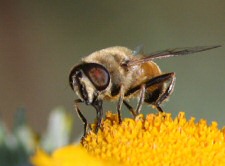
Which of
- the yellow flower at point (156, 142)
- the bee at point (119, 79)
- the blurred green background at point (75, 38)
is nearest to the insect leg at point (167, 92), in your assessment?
the bee at point (119, 79)

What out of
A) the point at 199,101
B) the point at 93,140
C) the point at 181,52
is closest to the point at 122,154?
the point at 93,140

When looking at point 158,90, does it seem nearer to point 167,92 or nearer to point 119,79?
point 167,92

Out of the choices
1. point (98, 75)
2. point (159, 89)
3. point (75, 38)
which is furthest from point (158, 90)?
point (75, 38)

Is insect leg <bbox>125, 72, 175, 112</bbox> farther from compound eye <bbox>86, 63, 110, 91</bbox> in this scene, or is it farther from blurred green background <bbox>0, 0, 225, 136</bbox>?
blurred green background <bbox>0, 0, 225, 136</bbox>

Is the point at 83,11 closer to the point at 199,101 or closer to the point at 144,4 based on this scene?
the point at 144,4

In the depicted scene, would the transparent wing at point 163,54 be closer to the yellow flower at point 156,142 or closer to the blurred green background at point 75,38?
the yellow flower at point 156,142
